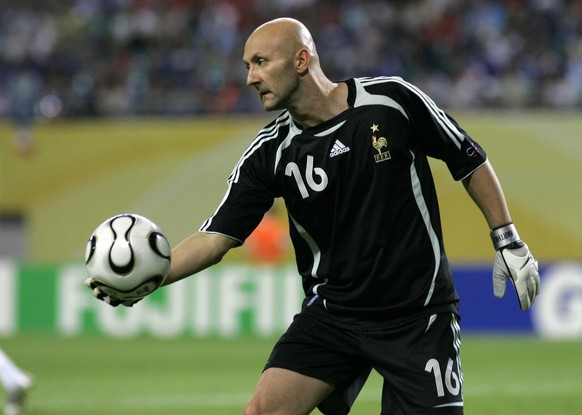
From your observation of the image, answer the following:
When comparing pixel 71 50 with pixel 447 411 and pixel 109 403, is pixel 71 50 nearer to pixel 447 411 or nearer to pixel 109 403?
pixel 109 403

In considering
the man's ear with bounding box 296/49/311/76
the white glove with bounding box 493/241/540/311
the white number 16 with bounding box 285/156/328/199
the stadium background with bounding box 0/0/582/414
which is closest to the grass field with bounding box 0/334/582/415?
the stadium background with bounding box 0/0/582/414

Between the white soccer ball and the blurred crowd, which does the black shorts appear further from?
the blurred crowd

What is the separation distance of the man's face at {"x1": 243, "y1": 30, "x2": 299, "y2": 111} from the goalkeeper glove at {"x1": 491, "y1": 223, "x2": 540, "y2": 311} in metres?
1.11

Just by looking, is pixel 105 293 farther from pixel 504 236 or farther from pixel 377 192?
pixel 504 236

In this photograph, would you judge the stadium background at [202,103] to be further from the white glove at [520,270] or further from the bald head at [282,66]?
the white glove at [520,270]

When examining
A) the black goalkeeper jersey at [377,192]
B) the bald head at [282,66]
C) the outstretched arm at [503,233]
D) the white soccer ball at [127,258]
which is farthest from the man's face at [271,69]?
the outstretched arm at [503,233]

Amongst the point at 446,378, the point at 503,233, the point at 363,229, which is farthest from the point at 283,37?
the point at 446,378

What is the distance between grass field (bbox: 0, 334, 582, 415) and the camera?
960cm

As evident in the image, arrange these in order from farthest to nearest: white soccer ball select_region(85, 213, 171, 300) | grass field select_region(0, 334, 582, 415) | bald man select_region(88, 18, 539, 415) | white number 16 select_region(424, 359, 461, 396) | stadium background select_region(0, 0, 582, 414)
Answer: stadium background select_region(0, 0, 582, 414) < grass field select_region(0, 334, 582, 415) < bald man select_region(88, 18, 539, 415) < white number 16 select_region(424, 359, 461, 396) < white soccer ball select_region(85, 213, 171, 300)

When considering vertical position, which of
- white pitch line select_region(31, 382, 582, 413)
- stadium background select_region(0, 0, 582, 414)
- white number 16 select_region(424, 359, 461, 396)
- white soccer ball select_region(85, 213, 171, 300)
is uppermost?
stadium background select_region(0, 0, 582, 414)

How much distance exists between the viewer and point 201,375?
38.7 ft

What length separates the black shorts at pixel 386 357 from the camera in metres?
4.82

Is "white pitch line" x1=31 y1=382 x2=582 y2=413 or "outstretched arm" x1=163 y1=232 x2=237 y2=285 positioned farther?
"white pitch line" x1=31 y1=382 x2=582 y2=413

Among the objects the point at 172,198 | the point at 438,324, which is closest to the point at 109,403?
the point at 438,324
